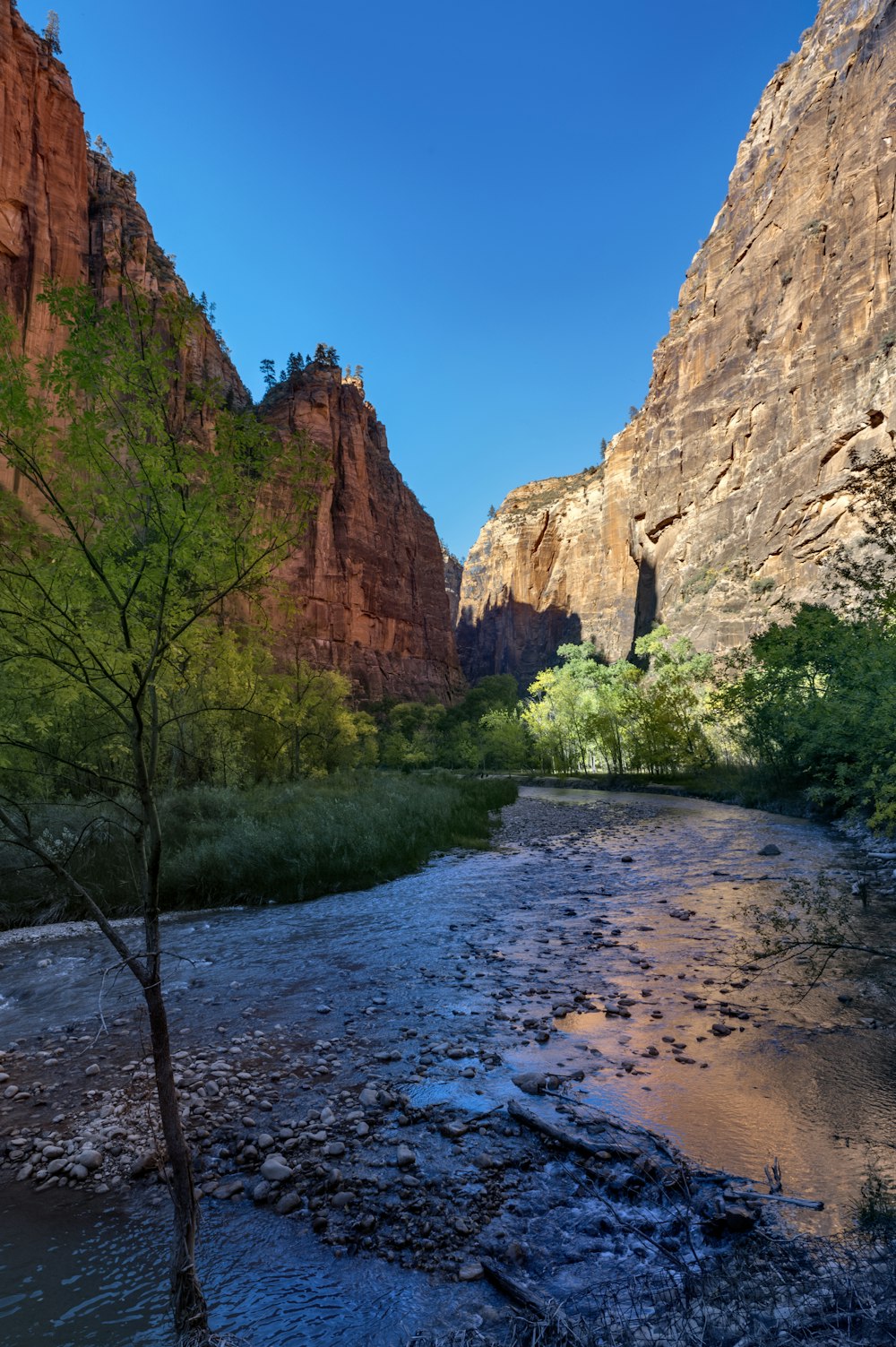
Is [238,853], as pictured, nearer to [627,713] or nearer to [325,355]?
[627,713]

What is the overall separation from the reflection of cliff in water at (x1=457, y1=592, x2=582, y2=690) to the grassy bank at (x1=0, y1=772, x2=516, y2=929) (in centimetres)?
10916

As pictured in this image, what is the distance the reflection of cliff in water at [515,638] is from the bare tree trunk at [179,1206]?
122m

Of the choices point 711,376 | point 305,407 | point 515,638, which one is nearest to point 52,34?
point 305,407

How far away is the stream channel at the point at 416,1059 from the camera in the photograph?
3266 millimetres

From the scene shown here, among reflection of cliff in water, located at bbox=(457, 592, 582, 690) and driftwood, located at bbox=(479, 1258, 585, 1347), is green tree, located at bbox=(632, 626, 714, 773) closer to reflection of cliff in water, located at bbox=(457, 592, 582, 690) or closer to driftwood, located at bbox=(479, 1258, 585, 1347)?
driftwood, located at bbox=(479, 1258, 585, 1347)

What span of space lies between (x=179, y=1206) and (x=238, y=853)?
Answer: 10432mm

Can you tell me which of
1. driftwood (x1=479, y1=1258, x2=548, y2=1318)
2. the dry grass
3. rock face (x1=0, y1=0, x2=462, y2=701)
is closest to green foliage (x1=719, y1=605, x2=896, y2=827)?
the dry grass

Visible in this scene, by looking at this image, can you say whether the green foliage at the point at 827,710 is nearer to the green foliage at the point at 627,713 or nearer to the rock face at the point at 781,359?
the green foliage at the point at 627,713

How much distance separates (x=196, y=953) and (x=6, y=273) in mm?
57181

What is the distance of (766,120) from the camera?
74938 mm

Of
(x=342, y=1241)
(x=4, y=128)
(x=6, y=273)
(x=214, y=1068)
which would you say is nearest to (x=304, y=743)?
(x=214, y=1068)

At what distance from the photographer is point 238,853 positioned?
12812 mm


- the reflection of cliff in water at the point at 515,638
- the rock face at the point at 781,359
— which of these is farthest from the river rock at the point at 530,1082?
the reflection of cliff in water at the point at 515,638

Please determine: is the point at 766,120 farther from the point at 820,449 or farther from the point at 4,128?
the point at 4,128
